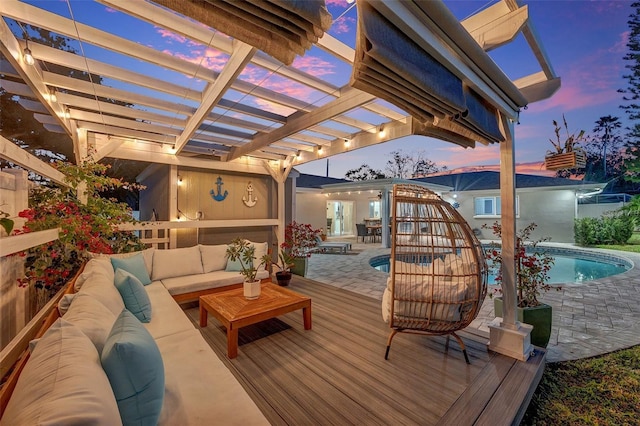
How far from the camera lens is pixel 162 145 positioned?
17.6 ft

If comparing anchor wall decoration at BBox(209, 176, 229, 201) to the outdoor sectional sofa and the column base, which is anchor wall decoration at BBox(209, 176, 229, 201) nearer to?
the outdoor sectional sofa

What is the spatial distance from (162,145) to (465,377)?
6.10 m

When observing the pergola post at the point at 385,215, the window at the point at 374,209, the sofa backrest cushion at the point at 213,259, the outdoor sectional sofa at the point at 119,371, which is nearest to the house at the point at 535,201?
the window at the point at 374,209

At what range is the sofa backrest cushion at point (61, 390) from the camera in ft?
2.23

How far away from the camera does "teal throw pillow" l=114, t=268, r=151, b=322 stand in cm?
239

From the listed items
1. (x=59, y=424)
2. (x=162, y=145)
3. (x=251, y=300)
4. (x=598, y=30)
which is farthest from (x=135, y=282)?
(x=598, y=30)

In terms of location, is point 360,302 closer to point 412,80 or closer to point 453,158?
point 412,80

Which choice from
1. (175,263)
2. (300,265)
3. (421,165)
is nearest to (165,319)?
(175,263)

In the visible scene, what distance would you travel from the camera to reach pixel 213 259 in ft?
14.7

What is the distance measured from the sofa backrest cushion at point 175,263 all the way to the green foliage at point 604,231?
1386cm

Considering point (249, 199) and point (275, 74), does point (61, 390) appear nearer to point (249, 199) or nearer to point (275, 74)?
point (275, 74)

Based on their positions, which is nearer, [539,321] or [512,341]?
[512,341]

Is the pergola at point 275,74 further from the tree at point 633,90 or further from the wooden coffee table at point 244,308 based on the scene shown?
the tree at point 633,90

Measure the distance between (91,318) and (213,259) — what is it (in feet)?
10.2
